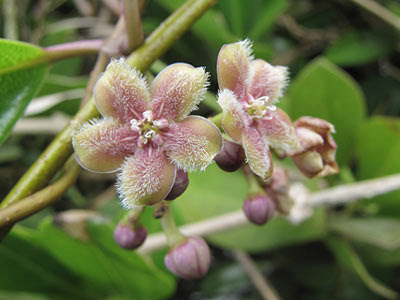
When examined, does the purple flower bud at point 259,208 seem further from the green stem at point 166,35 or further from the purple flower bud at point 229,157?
the green stem at point 166,35

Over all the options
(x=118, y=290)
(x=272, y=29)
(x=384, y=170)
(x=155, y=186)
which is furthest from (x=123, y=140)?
(x=272, y=29)

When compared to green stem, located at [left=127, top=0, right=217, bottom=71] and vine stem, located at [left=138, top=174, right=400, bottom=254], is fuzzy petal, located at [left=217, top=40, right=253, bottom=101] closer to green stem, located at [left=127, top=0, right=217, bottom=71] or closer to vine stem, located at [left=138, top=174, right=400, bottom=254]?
green stem, located at [left=127, top=0, right=217, bottom=71]

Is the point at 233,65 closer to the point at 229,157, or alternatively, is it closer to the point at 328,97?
the point at 229,157

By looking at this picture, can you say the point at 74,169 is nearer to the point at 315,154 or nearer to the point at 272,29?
the point at 315,154

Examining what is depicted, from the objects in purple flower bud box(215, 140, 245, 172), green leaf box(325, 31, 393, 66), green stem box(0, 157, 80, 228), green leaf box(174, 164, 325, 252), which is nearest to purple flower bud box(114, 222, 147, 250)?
green stem box(0, 157, 80, 228)

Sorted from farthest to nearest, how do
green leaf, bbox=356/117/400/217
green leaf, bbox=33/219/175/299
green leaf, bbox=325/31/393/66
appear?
green leaf, bbox=325/31/393/66
green leaf, bbox=356/117/400/217
green leaf, bbox=33/219/175/299

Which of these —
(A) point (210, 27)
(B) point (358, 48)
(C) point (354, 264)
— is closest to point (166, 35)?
(A) point (210, 27)

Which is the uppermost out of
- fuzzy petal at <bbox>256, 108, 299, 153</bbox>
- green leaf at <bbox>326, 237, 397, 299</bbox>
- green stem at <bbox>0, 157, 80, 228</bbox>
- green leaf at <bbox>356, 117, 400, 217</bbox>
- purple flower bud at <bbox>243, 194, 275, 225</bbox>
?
green stem at <bbox>0, 157, 80, 228</bbox>

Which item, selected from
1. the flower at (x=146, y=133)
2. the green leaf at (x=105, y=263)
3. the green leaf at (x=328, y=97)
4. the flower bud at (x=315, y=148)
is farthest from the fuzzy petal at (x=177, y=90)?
the green leaf at (x=328, y=97)
